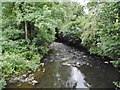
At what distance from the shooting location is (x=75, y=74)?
1305 cm

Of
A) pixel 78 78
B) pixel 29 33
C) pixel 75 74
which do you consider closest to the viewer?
pixel 78 78

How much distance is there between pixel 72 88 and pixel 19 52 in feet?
17.3

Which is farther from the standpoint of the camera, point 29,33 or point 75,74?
point 29,33

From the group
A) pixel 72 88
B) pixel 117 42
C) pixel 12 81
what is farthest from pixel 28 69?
pixel 117 42

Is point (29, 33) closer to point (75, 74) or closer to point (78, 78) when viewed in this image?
point (75, 74)

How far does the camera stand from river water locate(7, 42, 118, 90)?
11.1 m

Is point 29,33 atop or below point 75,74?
atop

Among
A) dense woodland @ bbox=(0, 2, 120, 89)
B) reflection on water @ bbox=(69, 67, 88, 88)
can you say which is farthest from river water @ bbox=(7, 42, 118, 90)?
dense woodland @ bbox=(0, 2, 120, 89)

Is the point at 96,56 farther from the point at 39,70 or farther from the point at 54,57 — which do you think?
the point at 39,70

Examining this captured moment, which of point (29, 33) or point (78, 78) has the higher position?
point (29, 33)

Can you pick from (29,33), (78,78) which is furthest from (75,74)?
(29,33)

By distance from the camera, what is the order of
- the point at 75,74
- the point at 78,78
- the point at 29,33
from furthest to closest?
the point at 29,33 → the point at 75,74 → the point at 78,78

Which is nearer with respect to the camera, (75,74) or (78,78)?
(78,78)

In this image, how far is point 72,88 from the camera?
35.0 ft
